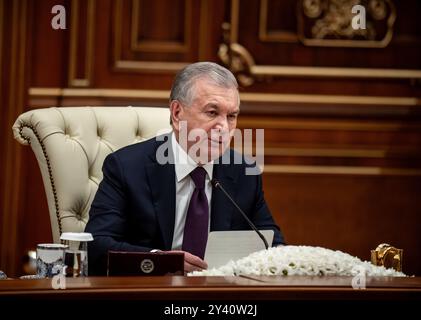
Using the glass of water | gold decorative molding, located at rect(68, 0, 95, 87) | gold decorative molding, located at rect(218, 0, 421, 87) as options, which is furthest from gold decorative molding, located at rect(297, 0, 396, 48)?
the glass of water

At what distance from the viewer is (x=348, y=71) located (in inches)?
180

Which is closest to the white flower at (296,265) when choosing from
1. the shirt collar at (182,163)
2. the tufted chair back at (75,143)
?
the shirt collar at (182,163)

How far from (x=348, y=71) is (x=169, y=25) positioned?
0.99 meters

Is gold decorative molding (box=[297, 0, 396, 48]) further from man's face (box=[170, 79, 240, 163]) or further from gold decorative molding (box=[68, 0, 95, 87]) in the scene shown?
man's face (box=[170, 79, 240, 163])

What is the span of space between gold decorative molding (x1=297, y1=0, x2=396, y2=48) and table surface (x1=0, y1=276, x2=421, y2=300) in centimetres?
298

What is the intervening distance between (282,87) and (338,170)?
1.76ft

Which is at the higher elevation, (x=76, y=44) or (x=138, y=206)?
(x=76, y=44)

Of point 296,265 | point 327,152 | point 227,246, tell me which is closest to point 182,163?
point 227,246

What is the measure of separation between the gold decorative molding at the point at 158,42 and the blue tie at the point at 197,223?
5.78ft

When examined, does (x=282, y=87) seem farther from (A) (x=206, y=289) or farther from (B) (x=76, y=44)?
(A) (x=206, y=289)

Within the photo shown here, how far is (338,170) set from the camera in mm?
4547

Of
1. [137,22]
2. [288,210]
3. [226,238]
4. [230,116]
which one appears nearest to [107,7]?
[137,22]

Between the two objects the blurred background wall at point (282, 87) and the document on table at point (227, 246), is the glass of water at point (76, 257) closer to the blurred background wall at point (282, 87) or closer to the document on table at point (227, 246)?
the document on table at point (227, 246)

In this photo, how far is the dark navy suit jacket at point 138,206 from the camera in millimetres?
2746
